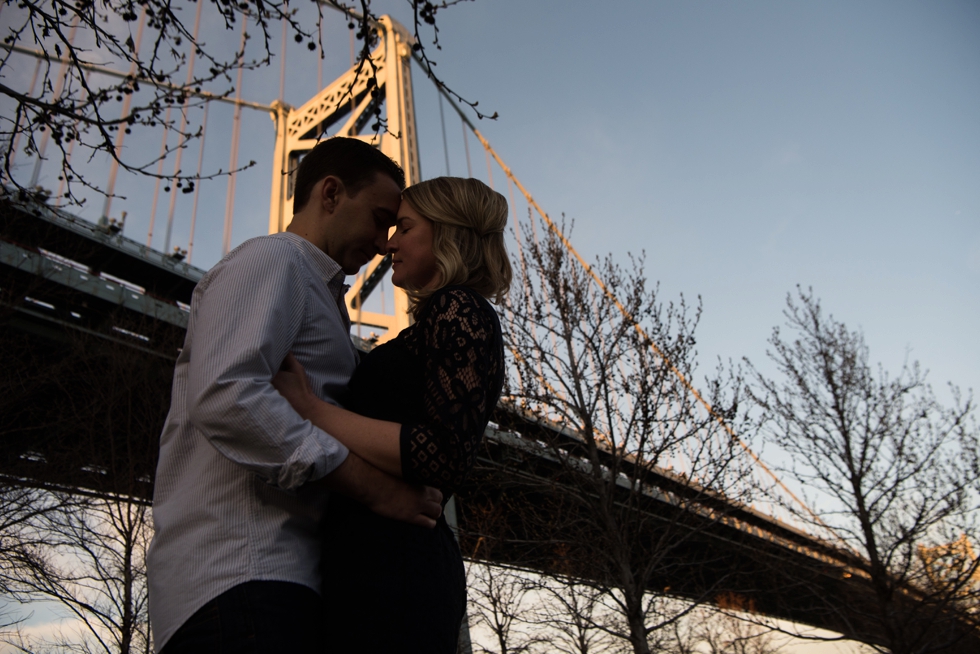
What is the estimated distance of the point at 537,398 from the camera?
737 cm

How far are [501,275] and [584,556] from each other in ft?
21.3

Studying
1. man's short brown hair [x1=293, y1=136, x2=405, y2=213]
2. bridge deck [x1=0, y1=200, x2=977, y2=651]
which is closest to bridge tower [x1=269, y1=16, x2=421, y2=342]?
bridge deck [x1=0, y1=200, x2=977, y2=651]

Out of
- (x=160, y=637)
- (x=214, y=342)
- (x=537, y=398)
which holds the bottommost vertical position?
(x=160, y=637)

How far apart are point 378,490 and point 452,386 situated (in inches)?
7.6

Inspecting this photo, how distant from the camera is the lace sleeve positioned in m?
1.02

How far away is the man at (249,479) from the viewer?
36.4 inches

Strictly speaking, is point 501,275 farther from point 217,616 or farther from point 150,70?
point 150,70

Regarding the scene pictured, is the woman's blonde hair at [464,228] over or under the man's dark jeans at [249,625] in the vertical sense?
over

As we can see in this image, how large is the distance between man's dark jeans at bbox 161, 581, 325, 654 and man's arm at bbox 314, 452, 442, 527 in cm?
15

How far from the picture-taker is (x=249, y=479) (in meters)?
1.00

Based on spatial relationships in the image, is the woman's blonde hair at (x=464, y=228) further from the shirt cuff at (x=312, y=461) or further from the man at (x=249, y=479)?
the shirt cuff at (x=312, y=461)

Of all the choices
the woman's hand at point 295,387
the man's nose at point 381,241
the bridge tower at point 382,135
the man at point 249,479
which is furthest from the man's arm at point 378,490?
the bridge tower at point 382,135

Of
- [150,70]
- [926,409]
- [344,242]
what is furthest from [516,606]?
[344,242]

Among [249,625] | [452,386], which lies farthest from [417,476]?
[249,625]
